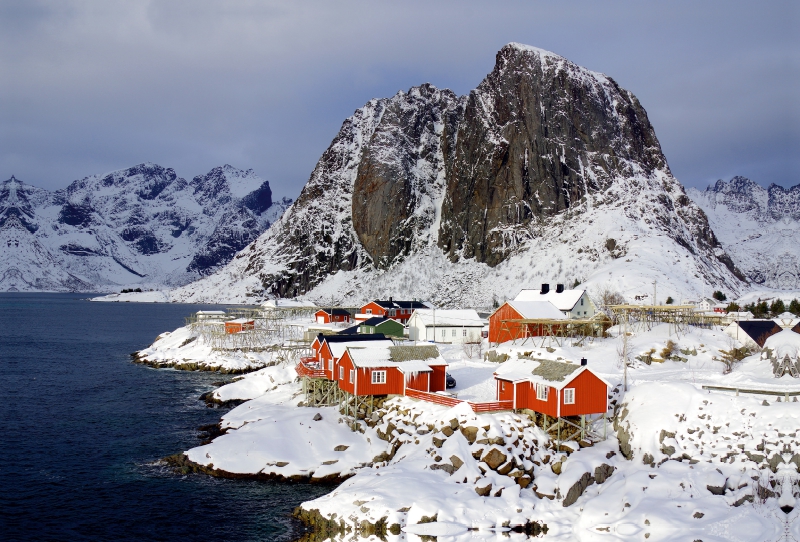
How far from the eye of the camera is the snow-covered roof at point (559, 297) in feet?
242

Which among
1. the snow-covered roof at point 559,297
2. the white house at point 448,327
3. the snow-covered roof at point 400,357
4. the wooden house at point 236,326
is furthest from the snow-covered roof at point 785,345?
the wooden house at point 236,326

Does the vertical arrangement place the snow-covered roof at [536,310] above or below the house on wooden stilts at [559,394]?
above

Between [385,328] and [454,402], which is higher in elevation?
[385,328]

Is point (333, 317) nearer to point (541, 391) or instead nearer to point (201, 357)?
point (201, 357)

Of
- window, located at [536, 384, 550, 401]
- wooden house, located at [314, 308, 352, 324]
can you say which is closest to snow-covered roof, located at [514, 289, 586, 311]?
window, located at [536, 384, 550, 401]

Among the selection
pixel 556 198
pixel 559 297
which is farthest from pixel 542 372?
pixel 556 198

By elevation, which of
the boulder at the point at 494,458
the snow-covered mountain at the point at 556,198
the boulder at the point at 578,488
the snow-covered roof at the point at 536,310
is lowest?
the boulder at the point at 578,488

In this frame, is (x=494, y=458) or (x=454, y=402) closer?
(x=494, y=458)

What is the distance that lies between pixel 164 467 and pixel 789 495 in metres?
34.1

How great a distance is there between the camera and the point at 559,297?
76.6 meters

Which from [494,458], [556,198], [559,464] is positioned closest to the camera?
[494,458]

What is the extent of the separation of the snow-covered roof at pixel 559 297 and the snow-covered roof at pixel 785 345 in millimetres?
31891

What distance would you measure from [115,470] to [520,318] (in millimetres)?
40920

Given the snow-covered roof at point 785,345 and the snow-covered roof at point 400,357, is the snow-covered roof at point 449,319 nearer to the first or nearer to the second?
the snow-covered roof at point 400,357
